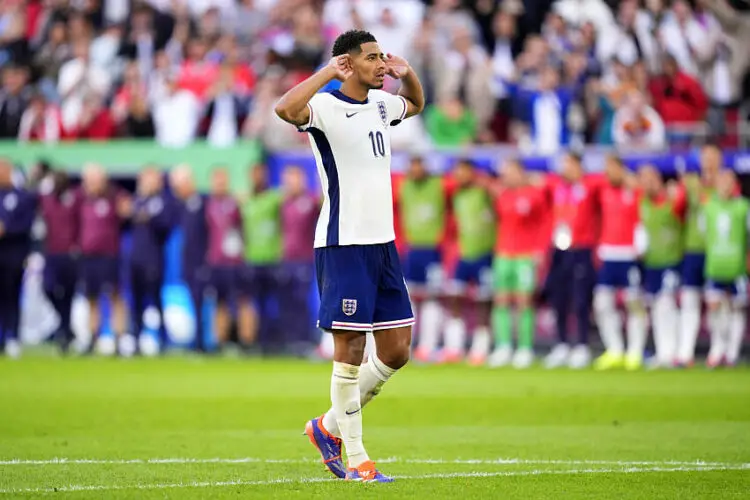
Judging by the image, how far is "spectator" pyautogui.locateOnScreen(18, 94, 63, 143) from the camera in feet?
74.9

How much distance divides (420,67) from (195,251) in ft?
14.4

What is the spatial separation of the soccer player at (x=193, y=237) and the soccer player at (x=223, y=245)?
0.39ft

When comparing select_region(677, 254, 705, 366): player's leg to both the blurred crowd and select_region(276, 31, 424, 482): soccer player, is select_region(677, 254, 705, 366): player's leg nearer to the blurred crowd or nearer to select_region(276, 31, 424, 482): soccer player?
the blurred crowd

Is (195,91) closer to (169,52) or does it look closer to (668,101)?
(169,52)

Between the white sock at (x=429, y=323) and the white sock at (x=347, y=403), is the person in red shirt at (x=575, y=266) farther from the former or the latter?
the white sock at (x=347, y=403)

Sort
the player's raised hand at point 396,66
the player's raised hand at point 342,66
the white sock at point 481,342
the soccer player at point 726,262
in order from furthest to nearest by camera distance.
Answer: the white sock at point 481,342, the soccer player at point 726,262, the player's raised hand at point 396,66, the player's raised hand at point 342,66

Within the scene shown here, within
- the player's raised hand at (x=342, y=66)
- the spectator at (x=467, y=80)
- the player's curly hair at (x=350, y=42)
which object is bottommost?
the player's raised hand at (x=342, y=66)

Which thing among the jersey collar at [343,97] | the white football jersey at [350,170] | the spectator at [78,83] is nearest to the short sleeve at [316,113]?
the white football jersey at [350,170]

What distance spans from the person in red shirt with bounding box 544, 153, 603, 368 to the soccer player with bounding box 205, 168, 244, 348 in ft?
15.3

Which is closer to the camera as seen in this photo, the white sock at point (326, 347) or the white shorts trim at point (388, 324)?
the white shorts trim at point (388, 324)

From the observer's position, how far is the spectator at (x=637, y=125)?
20.2m

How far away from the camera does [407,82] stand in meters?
9.02

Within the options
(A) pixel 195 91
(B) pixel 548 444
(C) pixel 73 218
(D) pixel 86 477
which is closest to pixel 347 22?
(A) pixel 195 91

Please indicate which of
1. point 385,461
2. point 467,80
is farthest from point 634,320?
point 385,461
